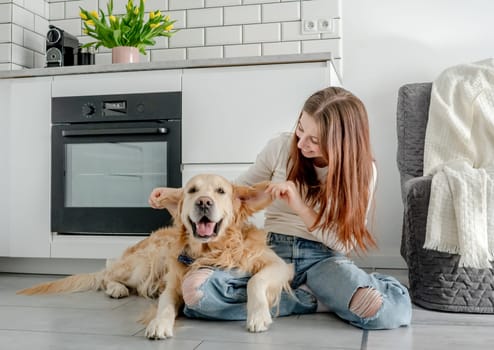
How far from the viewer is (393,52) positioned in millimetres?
3115

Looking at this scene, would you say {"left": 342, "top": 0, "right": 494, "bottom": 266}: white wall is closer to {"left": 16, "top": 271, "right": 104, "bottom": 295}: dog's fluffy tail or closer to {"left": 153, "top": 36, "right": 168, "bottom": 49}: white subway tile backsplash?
{"left": 153, "top": 36, "right": 168, "bottom": 49}: white subway tile backsplash

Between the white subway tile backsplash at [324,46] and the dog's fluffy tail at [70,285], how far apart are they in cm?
165

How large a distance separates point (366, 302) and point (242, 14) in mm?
2054

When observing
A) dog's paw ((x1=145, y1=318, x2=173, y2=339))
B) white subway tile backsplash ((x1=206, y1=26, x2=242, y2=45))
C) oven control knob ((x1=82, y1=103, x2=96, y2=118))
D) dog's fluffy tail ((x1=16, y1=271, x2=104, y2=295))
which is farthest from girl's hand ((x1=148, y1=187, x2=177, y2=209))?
white subway tile backsplash ((x1=206, y1=26, x2=242, y2=45))

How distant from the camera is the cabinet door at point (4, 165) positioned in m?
2.89

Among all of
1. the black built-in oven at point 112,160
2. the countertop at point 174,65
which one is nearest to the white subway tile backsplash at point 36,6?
the countertop at point 174,65

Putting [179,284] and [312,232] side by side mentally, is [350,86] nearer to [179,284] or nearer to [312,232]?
[312,232]

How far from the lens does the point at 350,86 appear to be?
124 inches

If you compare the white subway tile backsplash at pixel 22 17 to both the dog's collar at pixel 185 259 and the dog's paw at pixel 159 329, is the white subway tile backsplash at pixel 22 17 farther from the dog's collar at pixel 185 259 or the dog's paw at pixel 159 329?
the dog's paw at pixel 159 329

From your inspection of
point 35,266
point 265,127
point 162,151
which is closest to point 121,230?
point 162,151

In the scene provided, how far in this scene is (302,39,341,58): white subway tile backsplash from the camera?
10.3 ft

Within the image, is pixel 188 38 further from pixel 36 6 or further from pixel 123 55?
pixel 36 6

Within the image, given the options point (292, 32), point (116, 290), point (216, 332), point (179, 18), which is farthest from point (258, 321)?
point (179, 18)

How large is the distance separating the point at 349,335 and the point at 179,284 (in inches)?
23.0
